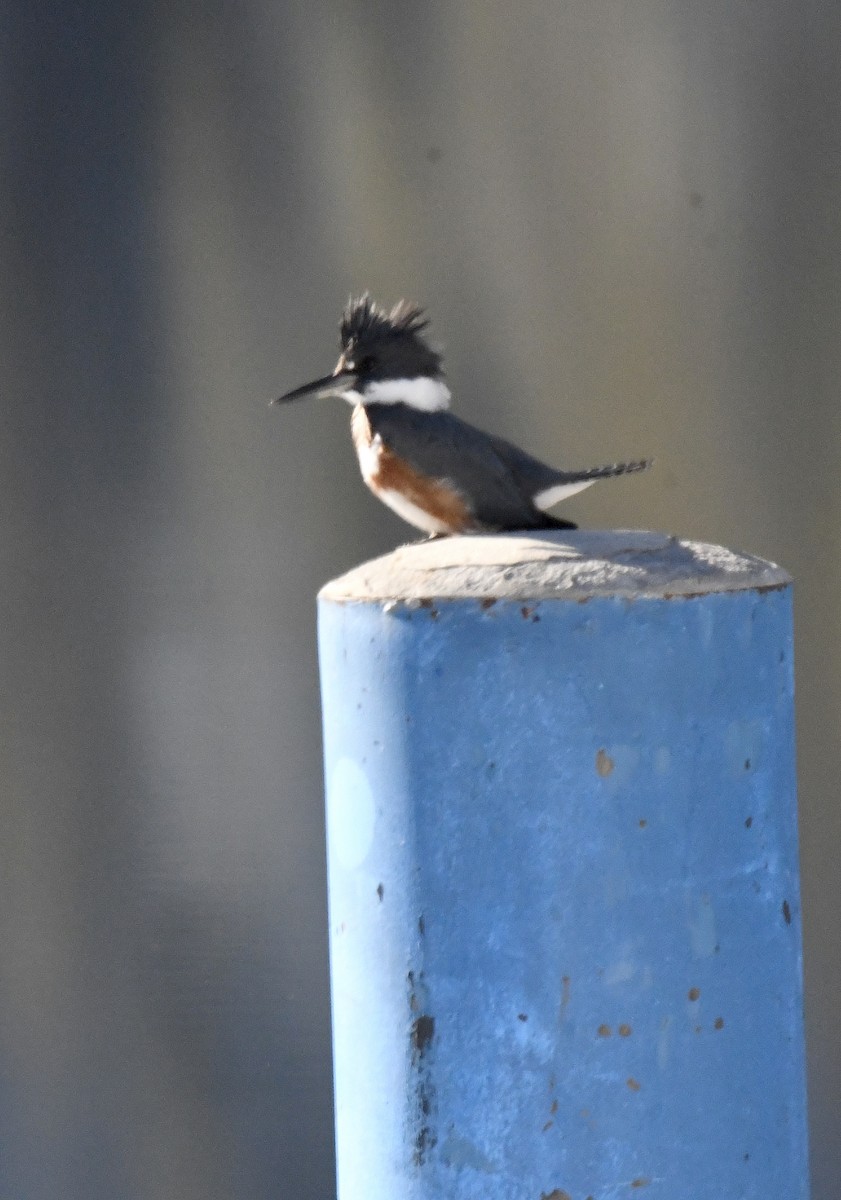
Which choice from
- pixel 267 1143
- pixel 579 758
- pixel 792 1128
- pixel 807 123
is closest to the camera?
pixel 579 758

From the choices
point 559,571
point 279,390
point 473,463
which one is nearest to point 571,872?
point 559,571

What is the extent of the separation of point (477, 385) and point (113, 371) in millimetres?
747

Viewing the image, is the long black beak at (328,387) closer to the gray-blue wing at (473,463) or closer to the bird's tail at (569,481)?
the gray-blue wing at (473,463)

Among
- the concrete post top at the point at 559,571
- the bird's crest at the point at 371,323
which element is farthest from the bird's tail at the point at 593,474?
the concrete post top at the point at 559,571

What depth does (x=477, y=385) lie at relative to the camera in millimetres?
2871

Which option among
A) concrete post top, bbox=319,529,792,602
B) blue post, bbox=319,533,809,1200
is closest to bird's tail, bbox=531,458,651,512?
concrete post top, bbox=319,529,792,602

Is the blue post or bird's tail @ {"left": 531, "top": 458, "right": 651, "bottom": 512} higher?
bird's tail @ {"left": 531, "top": 458, "right": 651, "bottom": 512}

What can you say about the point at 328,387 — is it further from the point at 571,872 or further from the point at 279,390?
the point at 571,872

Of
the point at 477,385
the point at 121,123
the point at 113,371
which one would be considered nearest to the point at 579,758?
the point at 477,385

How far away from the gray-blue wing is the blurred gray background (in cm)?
50

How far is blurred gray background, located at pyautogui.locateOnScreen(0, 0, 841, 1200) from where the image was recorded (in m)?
2.80

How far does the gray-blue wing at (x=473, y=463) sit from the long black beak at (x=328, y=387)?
63 mm

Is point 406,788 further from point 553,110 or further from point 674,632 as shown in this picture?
point 553,110

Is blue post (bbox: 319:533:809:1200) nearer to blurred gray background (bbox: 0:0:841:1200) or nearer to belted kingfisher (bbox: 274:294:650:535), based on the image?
belted kingfisher (bbox: 274:294:650:535)
